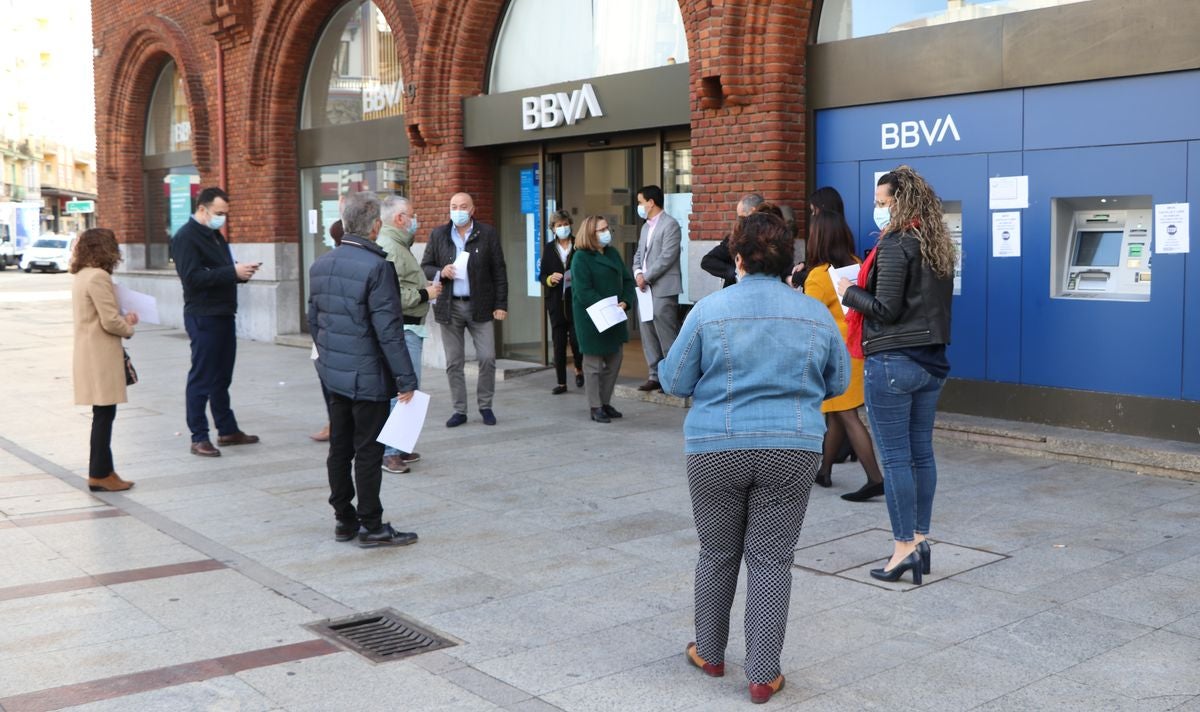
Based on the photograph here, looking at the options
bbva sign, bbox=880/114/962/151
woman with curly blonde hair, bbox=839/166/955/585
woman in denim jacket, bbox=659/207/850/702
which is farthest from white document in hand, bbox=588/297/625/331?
woman in denim jacket, bbox=659/207/850/702

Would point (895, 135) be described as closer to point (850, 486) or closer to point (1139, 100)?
point (1139, 100)

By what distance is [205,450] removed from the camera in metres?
8.93

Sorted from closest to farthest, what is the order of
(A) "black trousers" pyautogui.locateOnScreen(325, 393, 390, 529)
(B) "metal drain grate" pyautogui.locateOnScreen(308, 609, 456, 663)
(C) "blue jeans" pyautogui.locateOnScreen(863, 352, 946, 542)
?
(B) "metal drain grate" pyautogui.locateOnScreen(308, 609, 456, 663)
(C) "blue jeans" pyautogui.locateOnScreen(863, 352, 946, 542)
(A) "black trousers" pyautogui.locateOnScreen(325, 393, 390, 529)

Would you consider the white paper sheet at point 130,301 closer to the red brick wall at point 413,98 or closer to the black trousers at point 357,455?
the black trousers at point 357,455

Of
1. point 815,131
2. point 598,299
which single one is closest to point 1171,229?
point 815,131

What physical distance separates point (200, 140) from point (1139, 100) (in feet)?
49.1

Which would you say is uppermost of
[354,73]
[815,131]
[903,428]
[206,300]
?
[354,73]

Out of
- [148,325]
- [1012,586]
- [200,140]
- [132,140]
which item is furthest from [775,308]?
[132,140]

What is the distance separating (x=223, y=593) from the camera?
18.3ft

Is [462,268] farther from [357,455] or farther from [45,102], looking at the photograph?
[45,102]

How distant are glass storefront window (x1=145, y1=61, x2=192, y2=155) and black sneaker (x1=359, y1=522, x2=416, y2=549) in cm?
1635

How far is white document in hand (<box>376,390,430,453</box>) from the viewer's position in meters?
6.28

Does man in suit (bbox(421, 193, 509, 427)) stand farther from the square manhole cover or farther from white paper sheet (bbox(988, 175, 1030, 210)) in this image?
the square manhole cover

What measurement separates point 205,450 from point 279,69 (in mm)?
9563
